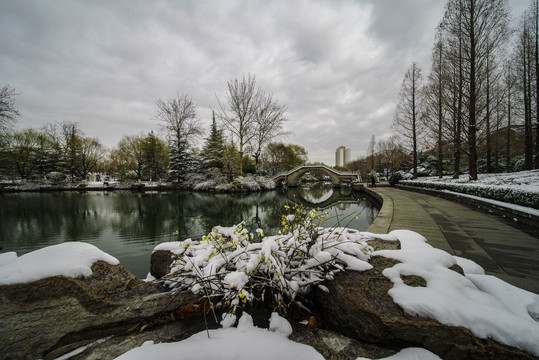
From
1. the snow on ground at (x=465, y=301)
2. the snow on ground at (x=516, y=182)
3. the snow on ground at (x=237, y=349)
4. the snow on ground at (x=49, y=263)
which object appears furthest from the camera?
the snow on ground at (x=516, y=182)

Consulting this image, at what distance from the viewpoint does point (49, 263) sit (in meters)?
1.71

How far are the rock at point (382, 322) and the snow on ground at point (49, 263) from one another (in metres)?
2.49

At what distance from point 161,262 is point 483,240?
6095mm

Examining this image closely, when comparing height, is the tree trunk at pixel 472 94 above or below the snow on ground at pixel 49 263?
above

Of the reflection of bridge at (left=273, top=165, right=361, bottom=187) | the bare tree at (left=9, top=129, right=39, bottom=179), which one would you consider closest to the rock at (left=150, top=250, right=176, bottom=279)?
the reflection of bridge at (left=273, top=165, right=361, bottom=187)

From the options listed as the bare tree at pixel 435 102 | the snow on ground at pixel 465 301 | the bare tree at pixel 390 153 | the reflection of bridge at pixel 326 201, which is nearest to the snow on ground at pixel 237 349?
the snow on ground at pixel 465 301

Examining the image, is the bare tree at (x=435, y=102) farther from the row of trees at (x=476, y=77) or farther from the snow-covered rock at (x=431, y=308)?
the snow-covered rock at (x=431, y=308)

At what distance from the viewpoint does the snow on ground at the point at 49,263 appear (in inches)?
61.7

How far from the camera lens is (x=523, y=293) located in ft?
5.08

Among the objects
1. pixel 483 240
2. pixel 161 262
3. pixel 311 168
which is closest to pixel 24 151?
pixel 161 262

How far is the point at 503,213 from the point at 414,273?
6.90 meters

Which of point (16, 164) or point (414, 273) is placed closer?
point (414, 273)

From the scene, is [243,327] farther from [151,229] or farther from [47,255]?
[151,229]

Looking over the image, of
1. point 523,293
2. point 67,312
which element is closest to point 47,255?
point 67,312
